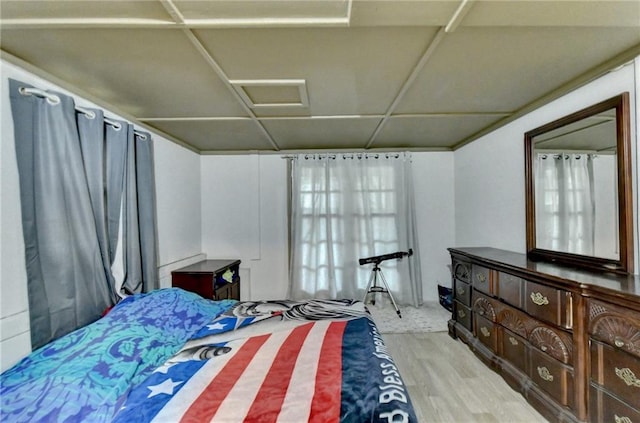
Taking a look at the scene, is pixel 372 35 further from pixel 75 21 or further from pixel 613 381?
pixel 613 381

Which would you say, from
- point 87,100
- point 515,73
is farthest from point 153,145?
point 515,73

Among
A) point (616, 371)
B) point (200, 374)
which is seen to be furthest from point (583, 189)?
point (200, 374)

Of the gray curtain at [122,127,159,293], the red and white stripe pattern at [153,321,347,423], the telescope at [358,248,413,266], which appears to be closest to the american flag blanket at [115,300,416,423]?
the red and white stripe pattern at [153,321,347,423]

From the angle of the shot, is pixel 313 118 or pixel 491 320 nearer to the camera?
pixel 491 320

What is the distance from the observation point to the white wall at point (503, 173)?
6.27 ft

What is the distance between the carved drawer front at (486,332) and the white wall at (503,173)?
2.60ft

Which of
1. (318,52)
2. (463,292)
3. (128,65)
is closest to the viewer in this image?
(318,52)

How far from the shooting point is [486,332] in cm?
246

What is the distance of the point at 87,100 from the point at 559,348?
367 centimetres

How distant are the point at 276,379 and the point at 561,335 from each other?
1.75 m

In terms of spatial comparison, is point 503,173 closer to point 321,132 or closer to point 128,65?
point 321,132

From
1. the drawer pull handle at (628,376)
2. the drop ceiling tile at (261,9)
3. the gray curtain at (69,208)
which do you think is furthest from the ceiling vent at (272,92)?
the drawer pull handle at (628,376)

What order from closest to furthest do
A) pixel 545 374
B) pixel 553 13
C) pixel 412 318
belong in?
1. pixel 553 13
2. pixel 545 374
3. pixel 412 318

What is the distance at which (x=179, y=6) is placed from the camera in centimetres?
125
